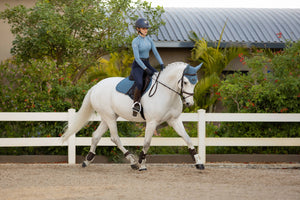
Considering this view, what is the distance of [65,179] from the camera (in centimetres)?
793

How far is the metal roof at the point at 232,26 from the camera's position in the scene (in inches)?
675

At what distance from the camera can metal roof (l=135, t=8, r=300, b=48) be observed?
17.1m

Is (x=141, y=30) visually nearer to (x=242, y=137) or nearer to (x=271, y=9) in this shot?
(x=242, y=137)

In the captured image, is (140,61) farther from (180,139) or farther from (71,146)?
(71,146)

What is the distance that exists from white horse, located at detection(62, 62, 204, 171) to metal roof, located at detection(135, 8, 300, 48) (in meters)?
7.36

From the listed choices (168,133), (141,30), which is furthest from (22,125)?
(141,30)

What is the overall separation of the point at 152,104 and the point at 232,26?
11.4 meters

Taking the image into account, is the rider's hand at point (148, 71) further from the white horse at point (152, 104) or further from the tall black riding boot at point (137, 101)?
the tall black riding boot at point (137, 101)

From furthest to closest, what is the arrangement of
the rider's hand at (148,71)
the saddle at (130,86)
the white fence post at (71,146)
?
the white fence post at (71,146)
the saddle at (130,86)
the rider's hand at (148,71)

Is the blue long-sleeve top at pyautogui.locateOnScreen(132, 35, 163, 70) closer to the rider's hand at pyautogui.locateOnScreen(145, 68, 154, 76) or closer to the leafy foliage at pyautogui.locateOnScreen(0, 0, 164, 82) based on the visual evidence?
the rider's hand at pyautogui.locateOnScreen(145, 68, 154, 76)

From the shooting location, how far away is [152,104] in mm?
8594

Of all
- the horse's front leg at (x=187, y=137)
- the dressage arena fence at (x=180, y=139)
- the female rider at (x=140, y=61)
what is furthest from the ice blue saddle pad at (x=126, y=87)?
the dressage arena fence at (x=180, y=139)

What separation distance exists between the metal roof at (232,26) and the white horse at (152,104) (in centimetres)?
736

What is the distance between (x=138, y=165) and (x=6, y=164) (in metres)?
3.28
